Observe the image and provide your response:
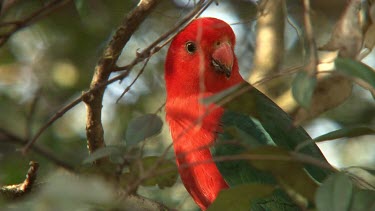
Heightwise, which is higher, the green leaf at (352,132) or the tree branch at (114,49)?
the green leaf at (352,132)

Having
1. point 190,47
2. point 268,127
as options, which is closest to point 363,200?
point 268,127

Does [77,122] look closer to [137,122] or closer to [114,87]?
[114,87]

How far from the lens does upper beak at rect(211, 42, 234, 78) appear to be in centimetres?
313

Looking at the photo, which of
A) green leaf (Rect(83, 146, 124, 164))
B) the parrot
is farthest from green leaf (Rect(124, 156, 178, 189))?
the parrot

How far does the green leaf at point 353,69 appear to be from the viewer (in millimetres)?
1670

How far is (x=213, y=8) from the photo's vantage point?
3877mm

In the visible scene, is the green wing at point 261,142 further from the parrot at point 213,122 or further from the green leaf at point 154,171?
the green leaf at point 154,171

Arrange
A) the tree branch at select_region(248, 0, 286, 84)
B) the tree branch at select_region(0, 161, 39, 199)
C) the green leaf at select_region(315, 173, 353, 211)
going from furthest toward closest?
the tree branch at select_region(248, 0, 286, 84)
the tree branch at select_region(0, 161, 39, 199)
the green leaf at select_region(315, 173, 353, 211)

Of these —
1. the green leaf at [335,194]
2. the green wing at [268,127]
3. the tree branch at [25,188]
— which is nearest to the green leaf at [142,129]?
the tree branch at [25,188]

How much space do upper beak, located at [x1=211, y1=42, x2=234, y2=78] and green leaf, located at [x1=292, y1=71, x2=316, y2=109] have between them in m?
1.46

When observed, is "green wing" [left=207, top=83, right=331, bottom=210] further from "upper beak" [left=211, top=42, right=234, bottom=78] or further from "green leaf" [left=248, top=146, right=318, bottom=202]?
"green leaf" [left=248, top=146, right=318, bottom=202]

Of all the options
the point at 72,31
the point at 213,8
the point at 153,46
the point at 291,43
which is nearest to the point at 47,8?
the point at 153,46

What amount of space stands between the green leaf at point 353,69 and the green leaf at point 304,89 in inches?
2.6

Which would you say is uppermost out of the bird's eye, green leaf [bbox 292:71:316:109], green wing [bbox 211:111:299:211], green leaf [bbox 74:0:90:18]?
green leaf [bbox 292:71:316:109]
